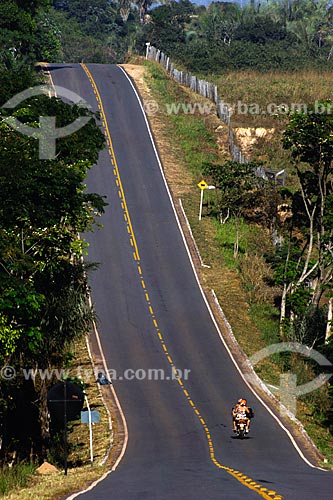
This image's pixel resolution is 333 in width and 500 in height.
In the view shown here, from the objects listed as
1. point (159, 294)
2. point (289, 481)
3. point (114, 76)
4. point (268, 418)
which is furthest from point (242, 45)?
point (289, 481)

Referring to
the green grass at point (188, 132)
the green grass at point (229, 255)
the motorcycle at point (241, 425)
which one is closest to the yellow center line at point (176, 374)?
the motorcycle at point (241, 425)

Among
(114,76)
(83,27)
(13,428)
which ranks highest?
(83,27)

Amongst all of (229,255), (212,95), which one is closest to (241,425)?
(229,255)

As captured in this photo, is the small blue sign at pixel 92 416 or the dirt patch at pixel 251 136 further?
the dirt patch at pixel 251 136

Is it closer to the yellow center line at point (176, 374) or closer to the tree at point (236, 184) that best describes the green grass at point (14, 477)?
the yellow center line at point (176, 374)

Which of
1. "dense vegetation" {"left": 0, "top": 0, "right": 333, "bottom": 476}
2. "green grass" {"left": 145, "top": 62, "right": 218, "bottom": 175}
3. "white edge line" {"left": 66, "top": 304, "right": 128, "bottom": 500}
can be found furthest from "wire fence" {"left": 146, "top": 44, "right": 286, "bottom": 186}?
"white edge line" {"left": 66, "top": 304, "right": 128, "bottom": 500}

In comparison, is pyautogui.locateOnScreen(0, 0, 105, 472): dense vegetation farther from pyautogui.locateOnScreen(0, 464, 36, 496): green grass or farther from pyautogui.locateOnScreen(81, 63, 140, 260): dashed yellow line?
pyautogui.locateOnScreen(81, 63, 140, 260): dashed yellow line

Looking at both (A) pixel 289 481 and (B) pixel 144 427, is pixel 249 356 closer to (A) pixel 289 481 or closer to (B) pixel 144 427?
(B) pixel 144 427
